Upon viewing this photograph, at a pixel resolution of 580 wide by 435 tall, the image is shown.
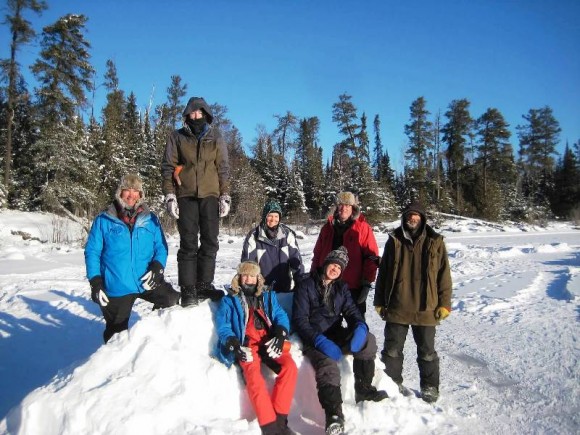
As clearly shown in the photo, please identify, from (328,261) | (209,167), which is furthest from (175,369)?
(209,167)

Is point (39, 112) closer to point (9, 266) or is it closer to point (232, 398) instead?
point (9, 266)

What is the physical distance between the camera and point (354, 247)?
4199 mm

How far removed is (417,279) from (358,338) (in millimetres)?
851

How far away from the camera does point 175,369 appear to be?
3.10 m

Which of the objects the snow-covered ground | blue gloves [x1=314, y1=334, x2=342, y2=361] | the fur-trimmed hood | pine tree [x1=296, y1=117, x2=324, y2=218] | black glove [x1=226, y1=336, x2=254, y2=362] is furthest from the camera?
pine tree [x1=296, y1=117, x2=324, y2=218]

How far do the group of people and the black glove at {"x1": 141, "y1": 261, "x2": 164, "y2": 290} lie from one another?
0.01 metres

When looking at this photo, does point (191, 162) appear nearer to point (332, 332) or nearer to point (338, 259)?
point (338, 259)

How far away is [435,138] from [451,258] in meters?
30.1

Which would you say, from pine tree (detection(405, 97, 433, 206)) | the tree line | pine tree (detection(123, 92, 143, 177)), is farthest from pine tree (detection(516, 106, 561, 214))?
pine tree (detection(123, 92, 143, 177))

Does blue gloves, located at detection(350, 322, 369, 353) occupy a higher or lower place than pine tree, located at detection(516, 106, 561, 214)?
lower

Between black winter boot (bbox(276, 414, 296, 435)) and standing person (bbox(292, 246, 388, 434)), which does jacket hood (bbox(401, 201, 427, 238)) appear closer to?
standing person (bbox(292, 246, 388, 434))

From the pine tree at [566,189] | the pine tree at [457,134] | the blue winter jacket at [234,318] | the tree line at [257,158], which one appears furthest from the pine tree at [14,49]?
the pine tree at [566,189]

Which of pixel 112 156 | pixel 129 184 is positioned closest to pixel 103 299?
pixel 129 184

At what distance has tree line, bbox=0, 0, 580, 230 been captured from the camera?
21875mm
